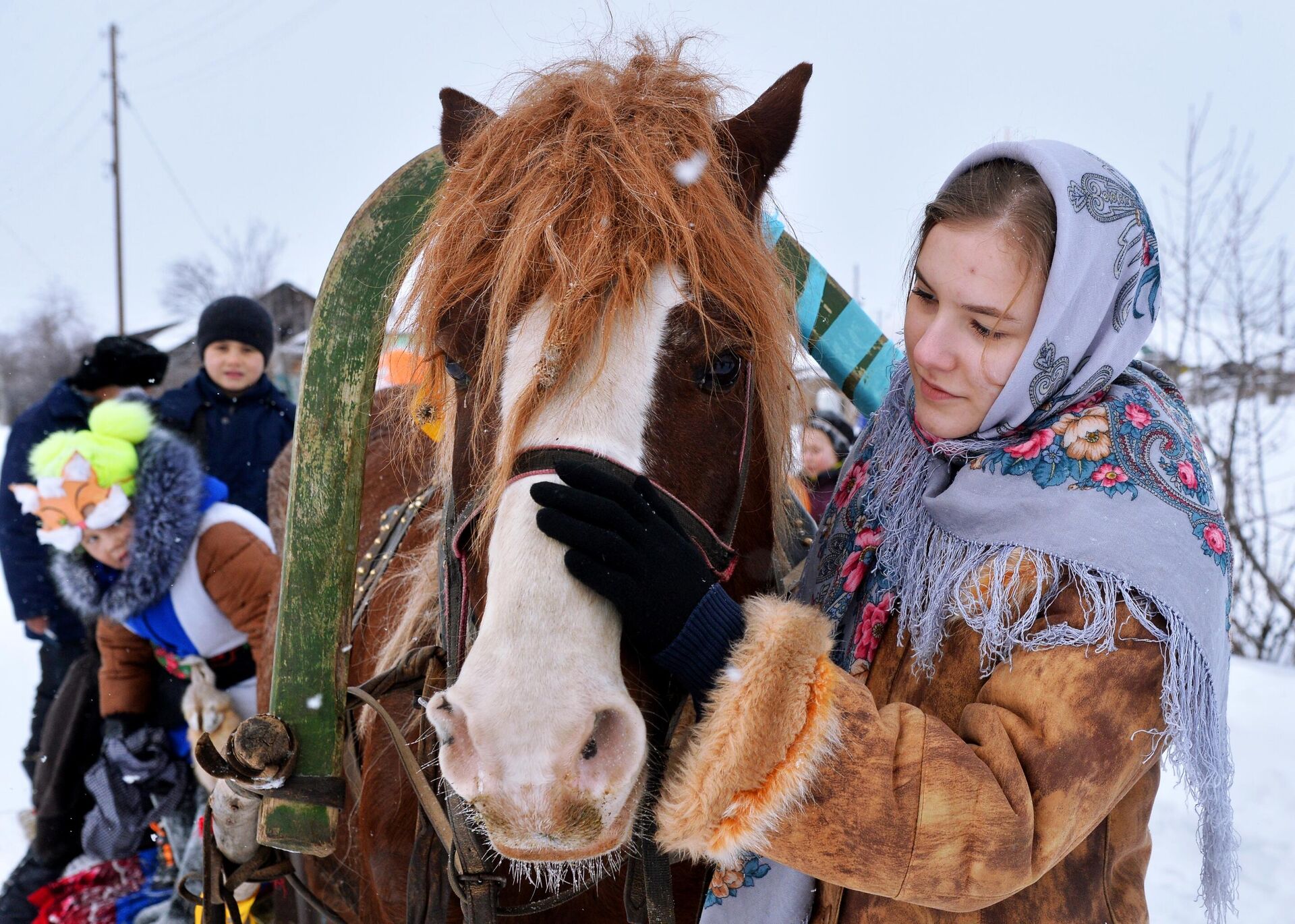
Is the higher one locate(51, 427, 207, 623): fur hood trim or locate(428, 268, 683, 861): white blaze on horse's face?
locate(428, 268, 683, 861): white blaze on horse's face

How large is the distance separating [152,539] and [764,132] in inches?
92.2

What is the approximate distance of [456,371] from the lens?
136 centimetres

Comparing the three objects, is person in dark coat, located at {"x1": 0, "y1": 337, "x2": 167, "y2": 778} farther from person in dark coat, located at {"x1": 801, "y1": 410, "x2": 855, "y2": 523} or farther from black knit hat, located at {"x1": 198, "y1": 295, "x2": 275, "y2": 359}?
person in dark coat, located at {"x1": 801, "y1": 410, "x2": 855, "y2": 523}

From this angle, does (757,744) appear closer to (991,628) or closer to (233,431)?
(991,628)

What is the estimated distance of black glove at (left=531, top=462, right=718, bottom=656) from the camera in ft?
3.36

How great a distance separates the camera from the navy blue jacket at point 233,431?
4.09m

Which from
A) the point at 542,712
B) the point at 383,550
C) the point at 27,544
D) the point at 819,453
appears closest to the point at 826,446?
the point at 819,453

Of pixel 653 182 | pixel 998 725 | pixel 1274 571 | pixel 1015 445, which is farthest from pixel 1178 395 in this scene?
pixel 1274 571

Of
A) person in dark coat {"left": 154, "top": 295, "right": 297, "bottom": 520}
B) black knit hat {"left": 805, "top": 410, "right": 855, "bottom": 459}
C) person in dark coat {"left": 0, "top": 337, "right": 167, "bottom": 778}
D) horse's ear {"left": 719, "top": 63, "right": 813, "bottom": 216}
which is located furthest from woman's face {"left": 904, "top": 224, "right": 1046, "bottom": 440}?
person in dark coat {"left": 0, "top": 337, "right": 167, "bottom": 778}

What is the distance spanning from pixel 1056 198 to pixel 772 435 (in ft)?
1.82

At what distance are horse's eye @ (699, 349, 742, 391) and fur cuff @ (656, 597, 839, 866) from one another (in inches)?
14.9

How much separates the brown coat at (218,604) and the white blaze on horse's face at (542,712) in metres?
1.96

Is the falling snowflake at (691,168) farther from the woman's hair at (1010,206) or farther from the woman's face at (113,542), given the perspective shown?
the woman's face at (113,542)

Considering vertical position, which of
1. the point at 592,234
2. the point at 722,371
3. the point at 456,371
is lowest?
the point at 456,371
